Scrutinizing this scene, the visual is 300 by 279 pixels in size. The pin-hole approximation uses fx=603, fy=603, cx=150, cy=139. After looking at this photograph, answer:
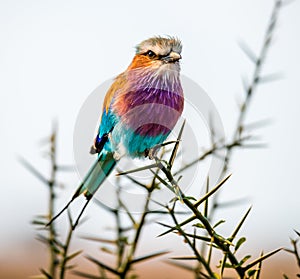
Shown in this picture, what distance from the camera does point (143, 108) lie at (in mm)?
2424

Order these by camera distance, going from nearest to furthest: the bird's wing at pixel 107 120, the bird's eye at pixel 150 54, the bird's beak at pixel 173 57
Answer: the bird's beak at pixel 173 57 < the bird's wing at pixel 107 120 < the bird's eye at pixel 150 54

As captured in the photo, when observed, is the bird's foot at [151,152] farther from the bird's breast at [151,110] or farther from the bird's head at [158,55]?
the bird's head at [158,55]

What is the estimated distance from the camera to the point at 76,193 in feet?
7.30

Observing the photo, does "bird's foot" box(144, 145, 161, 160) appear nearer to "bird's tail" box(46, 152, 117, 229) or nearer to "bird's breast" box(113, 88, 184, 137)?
"bird's breast" box(113, 88, 184, 137)

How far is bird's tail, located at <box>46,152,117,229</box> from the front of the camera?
2.15 meters

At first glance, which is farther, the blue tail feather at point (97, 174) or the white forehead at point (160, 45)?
the white forehead at point (160, 45)

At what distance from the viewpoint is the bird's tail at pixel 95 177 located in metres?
2.15

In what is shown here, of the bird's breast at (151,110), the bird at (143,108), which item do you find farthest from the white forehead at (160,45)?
the bird's breast at (151,110)

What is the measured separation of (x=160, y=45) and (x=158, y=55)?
0.25ft

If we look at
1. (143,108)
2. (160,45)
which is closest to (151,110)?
(143,108)

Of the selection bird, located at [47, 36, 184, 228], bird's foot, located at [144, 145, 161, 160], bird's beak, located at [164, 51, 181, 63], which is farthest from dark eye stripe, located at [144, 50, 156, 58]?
bird's foot, located at [144, 145, 161, 160]

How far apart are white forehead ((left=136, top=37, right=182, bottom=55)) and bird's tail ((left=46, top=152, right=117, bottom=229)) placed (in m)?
0.50

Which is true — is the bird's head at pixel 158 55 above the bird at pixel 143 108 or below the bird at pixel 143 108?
above

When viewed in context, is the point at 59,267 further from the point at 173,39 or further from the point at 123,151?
the point at 173,39
